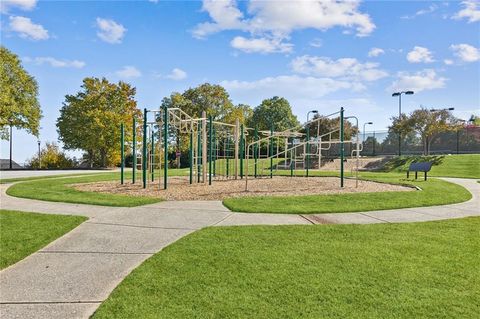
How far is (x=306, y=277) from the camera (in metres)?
4.14

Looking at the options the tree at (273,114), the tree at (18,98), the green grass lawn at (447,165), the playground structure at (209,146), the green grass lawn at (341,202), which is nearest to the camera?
the green grass lawn at (341,202)

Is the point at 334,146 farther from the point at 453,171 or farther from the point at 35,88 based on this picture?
the point at 35,88

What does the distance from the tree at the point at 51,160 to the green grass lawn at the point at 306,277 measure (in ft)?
127

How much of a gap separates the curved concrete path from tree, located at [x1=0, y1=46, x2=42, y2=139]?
1262 inches

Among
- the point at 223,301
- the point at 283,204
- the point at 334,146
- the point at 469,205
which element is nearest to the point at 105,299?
the point at 223,301

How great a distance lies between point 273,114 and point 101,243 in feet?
207

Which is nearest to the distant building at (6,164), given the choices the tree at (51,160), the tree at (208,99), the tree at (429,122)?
the tree at (51,160)

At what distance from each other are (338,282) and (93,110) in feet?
122

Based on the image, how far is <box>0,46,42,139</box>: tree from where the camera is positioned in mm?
36844

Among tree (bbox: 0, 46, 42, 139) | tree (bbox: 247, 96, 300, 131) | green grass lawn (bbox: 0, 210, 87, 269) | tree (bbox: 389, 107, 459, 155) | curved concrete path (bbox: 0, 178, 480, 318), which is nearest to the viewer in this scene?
curved concrete path (bbox: 0, 178, 480, 318)

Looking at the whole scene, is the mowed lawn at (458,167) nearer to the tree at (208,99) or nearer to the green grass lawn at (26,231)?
the green grass lawn at (26,231)

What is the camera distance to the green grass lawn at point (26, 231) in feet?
17.5

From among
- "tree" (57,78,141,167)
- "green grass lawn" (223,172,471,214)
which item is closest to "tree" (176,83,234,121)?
"tree" (57,78,141,167)

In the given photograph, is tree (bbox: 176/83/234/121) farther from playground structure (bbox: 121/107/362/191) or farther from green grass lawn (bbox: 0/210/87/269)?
green grass lawn (bbox: 0/210/87/269)
